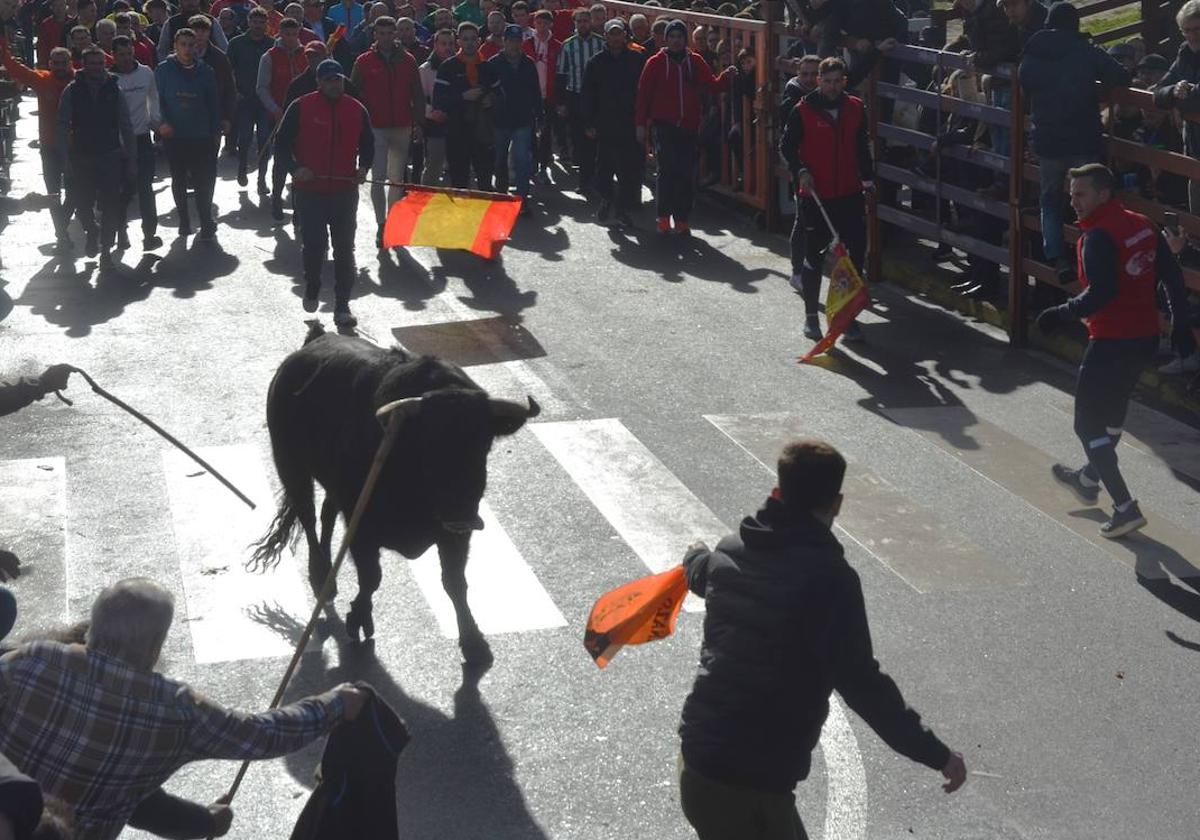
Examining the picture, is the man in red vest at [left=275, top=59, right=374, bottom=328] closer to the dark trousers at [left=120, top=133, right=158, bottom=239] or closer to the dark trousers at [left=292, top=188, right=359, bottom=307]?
the dark trousers at [left=292, top=188, right=359, bottom=307]

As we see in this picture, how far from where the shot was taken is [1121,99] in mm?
13117

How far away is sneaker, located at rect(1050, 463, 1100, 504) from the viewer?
10.7 m

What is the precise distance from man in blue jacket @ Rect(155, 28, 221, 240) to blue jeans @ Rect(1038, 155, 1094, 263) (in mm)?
8428

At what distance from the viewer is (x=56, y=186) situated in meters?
17.5

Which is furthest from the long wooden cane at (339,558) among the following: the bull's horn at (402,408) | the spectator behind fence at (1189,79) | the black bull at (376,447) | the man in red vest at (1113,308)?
the spectator behind fence at (1189,79)

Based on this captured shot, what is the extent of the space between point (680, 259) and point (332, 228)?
408 centimetres

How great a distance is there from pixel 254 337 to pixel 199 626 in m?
5.75

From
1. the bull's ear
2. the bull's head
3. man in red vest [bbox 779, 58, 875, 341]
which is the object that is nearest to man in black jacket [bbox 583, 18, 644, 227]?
man in red vest [bbox 779, 58, 875, 341]

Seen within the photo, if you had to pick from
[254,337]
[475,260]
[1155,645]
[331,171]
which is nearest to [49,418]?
[254,337]

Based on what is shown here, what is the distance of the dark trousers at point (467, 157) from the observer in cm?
1919

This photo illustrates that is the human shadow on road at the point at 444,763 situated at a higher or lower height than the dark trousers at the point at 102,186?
higher

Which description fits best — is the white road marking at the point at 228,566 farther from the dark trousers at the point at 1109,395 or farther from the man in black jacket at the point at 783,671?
the dark trousers at the point at 1109,395

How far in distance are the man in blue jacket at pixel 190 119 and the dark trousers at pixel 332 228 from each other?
336 cm

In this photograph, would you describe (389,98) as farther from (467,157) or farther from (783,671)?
(783,671)
